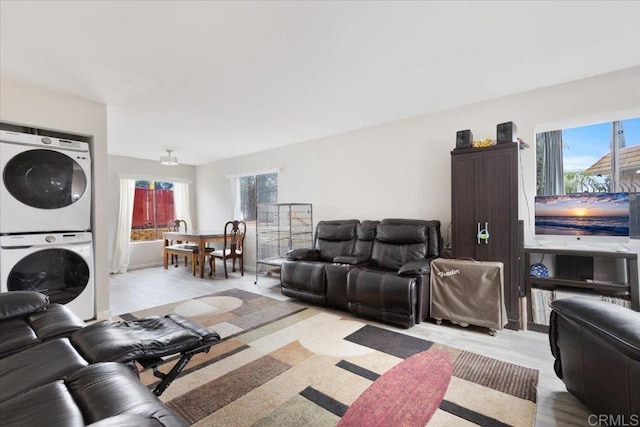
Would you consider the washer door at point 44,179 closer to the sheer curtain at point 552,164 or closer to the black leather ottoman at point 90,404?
the black leather ottoman at point 90,404

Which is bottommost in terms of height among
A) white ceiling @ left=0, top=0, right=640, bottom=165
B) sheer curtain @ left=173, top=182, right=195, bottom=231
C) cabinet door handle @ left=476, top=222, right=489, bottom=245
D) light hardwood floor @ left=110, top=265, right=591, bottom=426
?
light hardwood floor @ left=110, top=265, right=591, bottom=426

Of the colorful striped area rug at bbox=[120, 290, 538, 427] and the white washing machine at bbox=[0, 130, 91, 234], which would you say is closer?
the colorful striped area rug at bbox=[120, 290, 538, 427]

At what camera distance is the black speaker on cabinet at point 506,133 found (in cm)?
279

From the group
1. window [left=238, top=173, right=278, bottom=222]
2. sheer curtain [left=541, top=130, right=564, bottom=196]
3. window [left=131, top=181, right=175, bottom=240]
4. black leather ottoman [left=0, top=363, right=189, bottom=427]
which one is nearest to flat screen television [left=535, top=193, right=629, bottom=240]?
sheer curtain [left=541, top=130, right=564, bottom=196]

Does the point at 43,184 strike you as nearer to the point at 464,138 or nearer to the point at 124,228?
the point at 124,228

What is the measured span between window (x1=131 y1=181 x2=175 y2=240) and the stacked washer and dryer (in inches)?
145

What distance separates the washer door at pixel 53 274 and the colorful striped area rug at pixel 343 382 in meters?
1.58

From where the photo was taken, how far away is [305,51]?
2236 millimetres

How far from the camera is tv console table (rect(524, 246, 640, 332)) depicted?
7.91ft

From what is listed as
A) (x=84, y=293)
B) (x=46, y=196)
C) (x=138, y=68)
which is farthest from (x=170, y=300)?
(x=138, y=68)

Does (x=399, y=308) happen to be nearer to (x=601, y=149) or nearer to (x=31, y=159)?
(x=601, y=149)

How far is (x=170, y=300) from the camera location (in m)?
3.86

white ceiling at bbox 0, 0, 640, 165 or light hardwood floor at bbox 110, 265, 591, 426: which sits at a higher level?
white ceiling at bbox 0, 0, 640, 165

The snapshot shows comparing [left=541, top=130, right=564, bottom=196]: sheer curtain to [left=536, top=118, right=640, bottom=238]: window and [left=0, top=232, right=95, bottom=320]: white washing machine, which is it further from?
[left=0, top=232, right=95, bottom=320]: white washing machine
